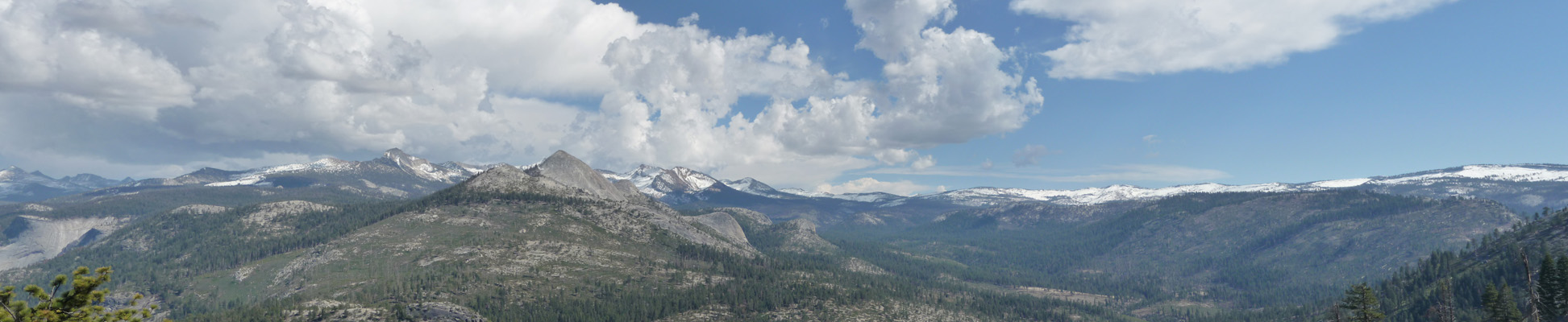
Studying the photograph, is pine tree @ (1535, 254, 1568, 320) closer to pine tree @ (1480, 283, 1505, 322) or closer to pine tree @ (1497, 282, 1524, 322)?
pine tree @ (1497, 282, 1524, 322)

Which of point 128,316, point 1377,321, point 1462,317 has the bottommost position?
point 1462,317

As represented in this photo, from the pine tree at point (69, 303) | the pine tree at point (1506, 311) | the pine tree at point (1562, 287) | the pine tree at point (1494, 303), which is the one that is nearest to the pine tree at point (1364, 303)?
the pine tree at point (1494, 303)

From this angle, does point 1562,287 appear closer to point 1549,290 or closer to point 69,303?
point 1549,290

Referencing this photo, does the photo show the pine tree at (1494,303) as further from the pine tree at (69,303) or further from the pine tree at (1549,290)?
the pine tree at (69,303)

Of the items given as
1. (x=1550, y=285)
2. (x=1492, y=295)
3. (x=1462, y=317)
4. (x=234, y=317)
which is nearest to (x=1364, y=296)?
(x=1492, y=295)

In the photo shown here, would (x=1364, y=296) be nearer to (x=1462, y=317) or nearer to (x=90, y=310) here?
(x=90, y=310)

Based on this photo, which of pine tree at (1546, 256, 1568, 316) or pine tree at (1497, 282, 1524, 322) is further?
pine tree at (1546, 256, 1568, 316)

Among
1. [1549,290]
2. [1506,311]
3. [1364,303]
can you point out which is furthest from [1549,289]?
[1364,303]

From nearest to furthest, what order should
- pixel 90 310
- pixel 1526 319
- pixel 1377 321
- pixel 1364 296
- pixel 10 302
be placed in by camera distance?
pixel 10 302, pixel 90 310, pixel 1364 296, pixel 1377 321, pixel 1526 319

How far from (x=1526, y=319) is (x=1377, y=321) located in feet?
195

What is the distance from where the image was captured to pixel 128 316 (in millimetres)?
49781

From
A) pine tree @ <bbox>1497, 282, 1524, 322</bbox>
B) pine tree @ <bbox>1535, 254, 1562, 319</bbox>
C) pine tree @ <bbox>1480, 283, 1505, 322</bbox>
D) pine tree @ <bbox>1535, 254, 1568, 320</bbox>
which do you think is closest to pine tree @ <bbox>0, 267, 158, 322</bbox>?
pine tree @ <bbox>1480, 283, 1505, 322</bbox>

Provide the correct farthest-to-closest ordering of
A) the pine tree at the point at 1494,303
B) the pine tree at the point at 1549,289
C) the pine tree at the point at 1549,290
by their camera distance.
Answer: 1. the pine tree at the point at 1549,289
2. the pine tree at the point at 1549,290
3. the pine tree at the point at 1494,303

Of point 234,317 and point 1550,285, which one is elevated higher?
point 1550,285
